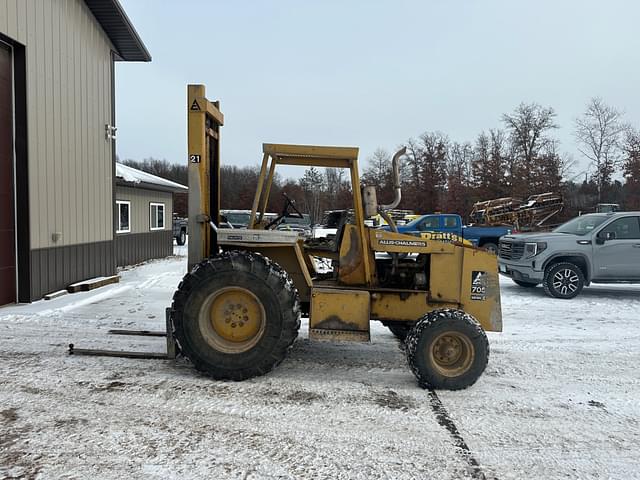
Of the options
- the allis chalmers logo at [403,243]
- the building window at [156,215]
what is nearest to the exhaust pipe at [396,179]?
the allis chalmers logo at [403,243]

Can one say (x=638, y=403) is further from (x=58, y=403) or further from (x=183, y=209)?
(x=183, y=209)

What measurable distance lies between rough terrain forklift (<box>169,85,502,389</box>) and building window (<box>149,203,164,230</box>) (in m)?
13.5

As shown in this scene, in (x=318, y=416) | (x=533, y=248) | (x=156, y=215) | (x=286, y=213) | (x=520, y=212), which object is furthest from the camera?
Result: (x=520, y=212)

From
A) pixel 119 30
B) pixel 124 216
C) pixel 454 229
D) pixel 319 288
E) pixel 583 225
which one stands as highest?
pixel 119 30

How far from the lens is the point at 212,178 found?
621cm

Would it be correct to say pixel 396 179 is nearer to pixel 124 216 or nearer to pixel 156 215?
pixel 124 216

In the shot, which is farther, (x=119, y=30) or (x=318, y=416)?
(x=119, y=30)

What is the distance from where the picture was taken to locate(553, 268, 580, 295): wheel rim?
10641 mm

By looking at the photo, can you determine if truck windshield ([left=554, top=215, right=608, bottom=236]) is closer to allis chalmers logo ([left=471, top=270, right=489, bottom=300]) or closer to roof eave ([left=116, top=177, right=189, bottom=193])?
allis chalmers logo ([left=471, top=270, right=489, bottom=300])

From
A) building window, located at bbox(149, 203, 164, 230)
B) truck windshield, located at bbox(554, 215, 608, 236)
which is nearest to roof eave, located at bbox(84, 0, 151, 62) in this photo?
building window, located at bbox(149, 203, 164, 230)

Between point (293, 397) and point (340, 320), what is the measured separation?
941 mm

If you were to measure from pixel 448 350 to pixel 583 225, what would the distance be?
8030 mm

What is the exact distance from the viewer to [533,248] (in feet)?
35.9

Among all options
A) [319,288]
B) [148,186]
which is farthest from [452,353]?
[148,186]
